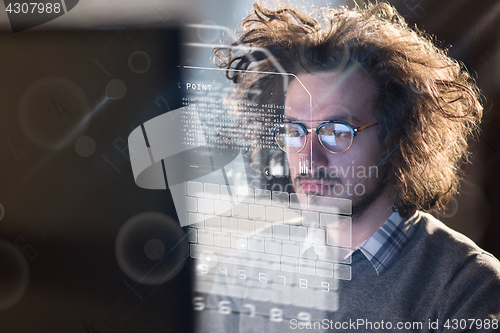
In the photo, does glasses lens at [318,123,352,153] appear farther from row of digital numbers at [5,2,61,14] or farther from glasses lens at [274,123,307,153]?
row of digital numbers at [5,2,61,14]

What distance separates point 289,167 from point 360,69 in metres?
0.21

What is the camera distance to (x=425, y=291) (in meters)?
0.62

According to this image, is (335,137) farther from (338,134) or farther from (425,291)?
(425,291)

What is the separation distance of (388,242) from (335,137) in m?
0.22

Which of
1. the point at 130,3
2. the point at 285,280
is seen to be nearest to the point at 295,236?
the point at 285,280

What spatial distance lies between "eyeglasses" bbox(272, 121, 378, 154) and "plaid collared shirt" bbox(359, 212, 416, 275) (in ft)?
0.61

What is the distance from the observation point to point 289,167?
0.66 metres

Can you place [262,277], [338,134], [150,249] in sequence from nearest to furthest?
1. [338,134]
2. [262,277]
3. [150,249]

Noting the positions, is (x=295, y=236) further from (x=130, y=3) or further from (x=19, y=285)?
(x=19, y=285)

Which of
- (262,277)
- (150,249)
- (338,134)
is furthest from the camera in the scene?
(150,249)

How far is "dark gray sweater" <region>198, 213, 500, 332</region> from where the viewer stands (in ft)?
1.92

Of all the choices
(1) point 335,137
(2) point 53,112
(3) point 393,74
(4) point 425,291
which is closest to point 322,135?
(1) point 335,137

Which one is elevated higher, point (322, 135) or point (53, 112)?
point (322, 135)

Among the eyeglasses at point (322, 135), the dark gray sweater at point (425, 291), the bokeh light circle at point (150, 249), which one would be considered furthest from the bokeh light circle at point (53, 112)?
the dark gray sweater at point (425, 291)
